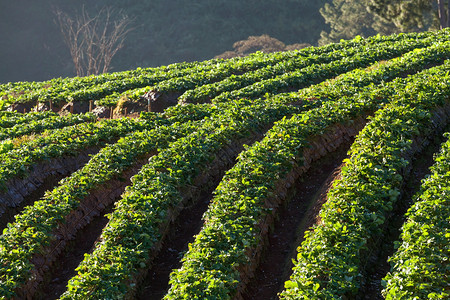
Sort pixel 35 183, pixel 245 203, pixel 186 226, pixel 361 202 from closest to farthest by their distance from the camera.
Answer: pixel 361 202 < pixel 245 203 < pixel 186 226 < pixel 35 183

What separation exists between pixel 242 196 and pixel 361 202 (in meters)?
2.44

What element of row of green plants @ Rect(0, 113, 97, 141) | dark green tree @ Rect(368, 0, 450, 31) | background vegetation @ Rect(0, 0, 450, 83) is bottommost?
row of green plants @ Rect(0, 113, 97, 141)

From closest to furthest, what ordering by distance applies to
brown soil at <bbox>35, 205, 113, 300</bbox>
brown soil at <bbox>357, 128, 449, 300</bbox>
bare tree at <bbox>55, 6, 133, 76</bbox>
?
brown soil at <bbox>357, 128, 449, 300</bbox> → brown soil at <bbox>35, 205, 113, 300</bbox> → bare tree at <bbox>55, 6, 133, 76</bbox>

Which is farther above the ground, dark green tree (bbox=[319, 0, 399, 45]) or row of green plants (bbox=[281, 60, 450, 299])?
dark green tree (bbox=[319, 0, 399, 45])

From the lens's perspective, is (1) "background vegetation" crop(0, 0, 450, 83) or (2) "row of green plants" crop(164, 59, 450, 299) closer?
(2) "row of green plants" crop(164, 59, 450, 299)

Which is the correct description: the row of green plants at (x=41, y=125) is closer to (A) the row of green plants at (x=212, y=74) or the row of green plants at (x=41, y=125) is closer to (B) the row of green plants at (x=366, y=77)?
(A) the row of green plants at (x=212, y=74)

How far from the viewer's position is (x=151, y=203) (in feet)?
39.3

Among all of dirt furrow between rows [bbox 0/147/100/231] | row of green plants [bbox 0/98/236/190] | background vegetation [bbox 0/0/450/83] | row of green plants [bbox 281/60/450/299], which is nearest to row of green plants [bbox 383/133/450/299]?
row of green plants [bbox 281/60/450/299]

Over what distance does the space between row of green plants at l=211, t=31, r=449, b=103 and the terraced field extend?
0.50 ft

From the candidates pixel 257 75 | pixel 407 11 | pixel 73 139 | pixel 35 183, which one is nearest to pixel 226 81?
pixel 257 75

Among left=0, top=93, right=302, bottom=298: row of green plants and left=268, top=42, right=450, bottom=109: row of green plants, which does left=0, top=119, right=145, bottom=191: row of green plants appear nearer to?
left=0, top=93, right=302, bottom=298: row of green plants

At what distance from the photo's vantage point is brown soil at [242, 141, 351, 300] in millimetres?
10500

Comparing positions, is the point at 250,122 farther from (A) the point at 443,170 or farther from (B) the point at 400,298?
(B) the point at 400,298

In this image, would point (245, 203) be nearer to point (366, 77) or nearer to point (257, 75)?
point (366, 77)
